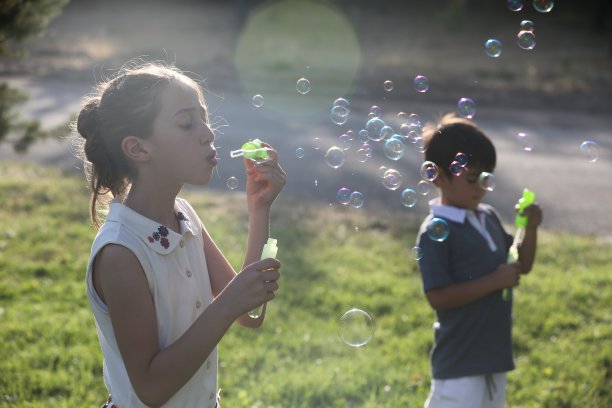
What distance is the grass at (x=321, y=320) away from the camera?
362 cm

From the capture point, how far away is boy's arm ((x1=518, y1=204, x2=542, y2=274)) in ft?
9.37

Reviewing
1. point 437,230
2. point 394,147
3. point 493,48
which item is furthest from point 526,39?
point 437,230

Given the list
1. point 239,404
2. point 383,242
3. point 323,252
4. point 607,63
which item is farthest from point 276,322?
point 607,63

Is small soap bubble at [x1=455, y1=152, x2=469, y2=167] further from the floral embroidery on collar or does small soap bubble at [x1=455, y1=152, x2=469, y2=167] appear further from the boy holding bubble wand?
the floral embroidery on collar

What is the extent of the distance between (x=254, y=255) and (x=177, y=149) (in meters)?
0.48

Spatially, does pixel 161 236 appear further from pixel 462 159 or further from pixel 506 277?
pixel 506 277

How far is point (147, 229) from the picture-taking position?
2.04 metres

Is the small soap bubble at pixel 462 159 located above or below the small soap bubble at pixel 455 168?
above

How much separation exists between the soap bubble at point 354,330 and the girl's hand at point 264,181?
0.71 meters

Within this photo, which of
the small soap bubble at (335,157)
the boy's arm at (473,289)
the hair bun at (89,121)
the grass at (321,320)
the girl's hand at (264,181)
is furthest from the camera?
Result: the grass at (321,320)

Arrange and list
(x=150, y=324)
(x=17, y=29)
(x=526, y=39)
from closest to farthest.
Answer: (x=150, y=324) → (x=526, y=39) → (x=17, y=29)

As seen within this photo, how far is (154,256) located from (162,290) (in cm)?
10

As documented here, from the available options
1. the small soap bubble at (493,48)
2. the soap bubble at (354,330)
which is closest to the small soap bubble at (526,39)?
the small soap bubble at (493,48)

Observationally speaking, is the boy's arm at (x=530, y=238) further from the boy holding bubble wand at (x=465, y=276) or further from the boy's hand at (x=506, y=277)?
the boy's hand at (x=506, y=277)
